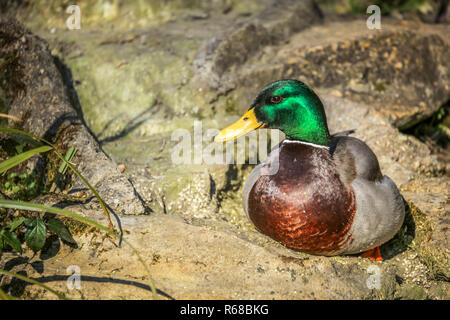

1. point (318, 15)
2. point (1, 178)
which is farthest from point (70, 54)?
point (318, 15)

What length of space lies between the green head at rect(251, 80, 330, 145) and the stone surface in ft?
2.35

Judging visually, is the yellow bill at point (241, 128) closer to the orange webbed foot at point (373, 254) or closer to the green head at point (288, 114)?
the green head at point (288, 114)

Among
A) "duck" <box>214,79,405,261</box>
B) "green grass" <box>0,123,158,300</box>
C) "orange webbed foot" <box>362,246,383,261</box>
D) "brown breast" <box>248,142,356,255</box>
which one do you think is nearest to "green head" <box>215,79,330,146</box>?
"duck" <box>214,79,405,261</box>

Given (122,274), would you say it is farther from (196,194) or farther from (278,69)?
(278,69)

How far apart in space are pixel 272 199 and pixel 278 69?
2.04m

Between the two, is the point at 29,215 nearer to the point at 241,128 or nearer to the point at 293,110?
the point at 241,128

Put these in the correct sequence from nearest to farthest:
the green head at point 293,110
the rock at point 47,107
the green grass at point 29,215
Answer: the green grass at point 29,215
the green head at point 293,110
the rock at point 47,107

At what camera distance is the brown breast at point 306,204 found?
2543 mm

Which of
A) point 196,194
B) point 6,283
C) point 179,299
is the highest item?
point 6,283

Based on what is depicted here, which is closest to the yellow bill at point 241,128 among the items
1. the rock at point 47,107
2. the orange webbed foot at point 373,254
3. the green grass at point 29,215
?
the rock at point 47,107

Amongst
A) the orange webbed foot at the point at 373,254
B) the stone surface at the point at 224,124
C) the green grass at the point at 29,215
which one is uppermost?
the green grass at the point at 29,215

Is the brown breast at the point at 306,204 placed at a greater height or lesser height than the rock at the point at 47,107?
lesser

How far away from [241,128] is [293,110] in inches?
13.3

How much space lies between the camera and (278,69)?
14.2 ft
